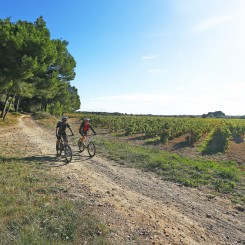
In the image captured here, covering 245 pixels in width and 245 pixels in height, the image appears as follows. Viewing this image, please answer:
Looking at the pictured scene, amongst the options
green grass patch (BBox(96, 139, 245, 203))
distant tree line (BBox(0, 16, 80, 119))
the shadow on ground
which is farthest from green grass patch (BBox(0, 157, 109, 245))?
distant tree line (BBox(0, 16, 80, 119))

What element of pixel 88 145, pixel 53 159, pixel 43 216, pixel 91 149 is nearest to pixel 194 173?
pixel 91 149

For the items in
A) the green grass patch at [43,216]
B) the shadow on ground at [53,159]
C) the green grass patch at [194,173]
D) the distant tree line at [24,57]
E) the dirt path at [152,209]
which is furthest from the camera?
the distant tree line at [24,57]

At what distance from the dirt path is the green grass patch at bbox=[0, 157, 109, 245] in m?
0.38

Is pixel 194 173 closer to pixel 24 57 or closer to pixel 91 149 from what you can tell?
pixel 91 149

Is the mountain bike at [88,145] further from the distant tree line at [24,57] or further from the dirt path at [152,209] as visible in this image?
the distant tree line at [24,57]

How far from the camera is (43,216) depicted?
552 cm

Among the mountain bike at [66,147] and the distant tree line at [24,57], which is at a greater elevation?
the distant tree line at [24,57]

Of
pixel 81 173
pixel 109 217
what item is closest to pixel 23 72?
pixel 81 173

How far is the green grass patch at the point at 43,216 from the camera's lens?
15.8ft

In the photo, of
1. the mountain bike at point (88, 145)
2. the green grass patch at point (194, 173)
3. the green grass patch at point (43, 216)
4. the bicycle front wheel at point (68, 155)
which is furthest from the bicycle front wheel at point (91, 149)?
the green grass patch at point (43, 216)

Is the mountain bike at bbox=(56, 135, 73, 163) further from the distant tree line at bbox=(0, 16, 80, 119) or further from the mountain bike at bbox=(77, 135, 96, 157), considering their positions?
the distant tree line at bbox=(0, 16, 80, 119)

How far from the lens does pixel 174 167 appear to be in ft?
38.0

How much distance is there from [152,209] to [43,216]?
2788mm

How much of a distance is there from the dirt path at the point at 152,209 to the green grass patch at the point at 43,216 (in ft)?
1.26
